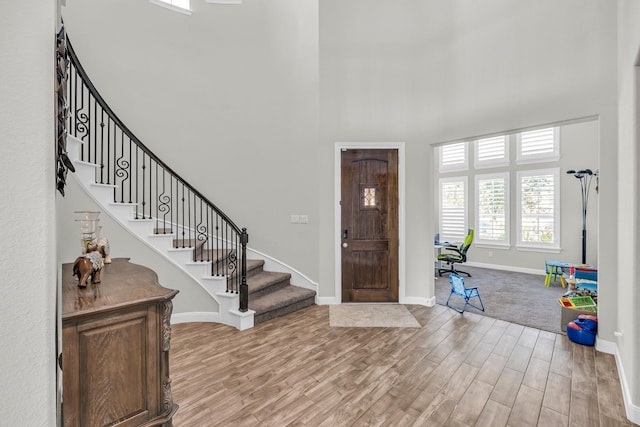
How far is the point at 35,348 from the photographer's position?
0.67 m

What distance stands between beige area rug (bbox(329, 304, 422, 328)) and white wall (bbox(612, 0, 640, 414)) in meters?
1.79

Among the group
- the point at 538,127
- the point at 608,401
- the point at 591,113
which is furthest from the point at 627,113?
the point at 608,401

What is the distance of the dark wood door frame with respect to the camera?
13.7ft

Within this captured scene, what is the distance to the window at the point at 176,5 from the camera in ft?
14.0

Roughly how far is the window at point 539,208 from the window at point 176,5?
7.37m

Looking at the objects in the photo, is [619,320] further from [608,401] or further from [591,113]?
[591,113]

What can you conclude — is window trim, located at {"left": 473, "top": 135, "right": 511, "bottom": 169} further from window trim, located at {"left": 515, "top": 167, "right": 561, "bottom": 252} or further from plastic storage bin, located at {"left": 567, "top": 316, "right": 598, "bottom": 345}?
plastic storage bin, located at {"left": 567, "top": 316, "right": 598, "bottom": 345}

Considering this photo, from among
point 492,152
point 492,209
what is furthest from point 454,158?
point 492,209

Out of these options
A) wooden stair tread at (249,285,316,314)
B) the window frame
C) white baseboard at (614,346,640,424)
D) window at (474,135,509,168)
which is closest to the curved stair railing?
wooden stair tread at (249,285,316,314)

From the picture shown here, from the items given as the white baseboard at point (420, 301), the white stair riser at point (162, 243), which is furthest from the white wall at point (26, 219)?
the white baseboard at point (420, 301)

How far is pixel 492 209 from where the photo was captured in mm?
6973

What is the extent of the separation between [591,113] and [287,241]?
13.1 feet

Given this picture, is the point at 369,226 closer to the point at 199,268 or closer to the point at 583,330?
the point at 199,268

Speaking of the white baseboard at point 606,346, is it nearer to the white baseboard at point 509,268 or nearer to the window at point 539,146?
the white baseboard at point 509,268
